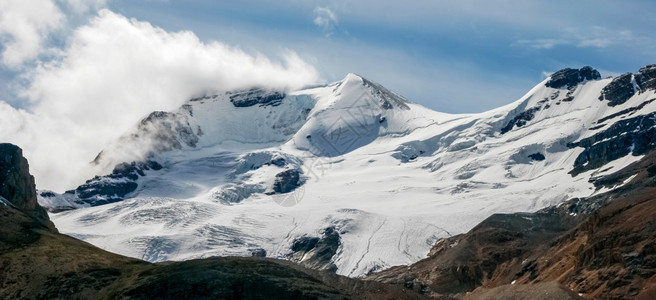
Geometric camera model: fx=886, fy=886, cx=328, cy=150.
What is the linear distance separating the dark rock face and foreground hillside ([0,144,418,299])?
15.1 meters

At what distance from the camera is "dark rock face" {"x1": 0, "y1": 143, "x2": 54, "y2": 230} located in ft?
499

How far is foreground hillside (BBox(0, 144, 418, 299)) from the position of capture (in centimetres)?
11544

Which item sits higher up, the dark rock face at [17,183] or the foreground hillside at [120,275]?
the dark rock face at [17,183]

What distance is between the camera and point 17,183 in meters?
155

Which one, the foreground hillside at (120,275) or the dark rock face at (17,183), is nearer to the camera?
the foreground hillside at (120,275)

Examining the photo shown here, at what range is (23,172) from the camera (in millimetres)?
159250

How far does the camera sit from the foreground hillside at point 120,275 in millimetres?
115438

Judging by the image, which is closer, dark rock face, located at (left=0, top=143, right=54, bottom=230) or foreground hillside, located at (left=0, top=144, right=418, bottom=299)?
foreground hillside, located at (left=0, top=144, right=418, bottom=299)

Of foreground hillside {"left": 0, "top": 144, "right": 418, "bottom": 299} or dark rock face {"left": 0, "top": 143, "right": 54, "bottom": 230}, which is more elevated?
dark rock face {"left": 0, "top": 143, "right": 54, "bottom": 230}

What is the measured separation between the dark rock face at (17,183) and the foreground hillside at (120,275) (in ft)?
49.4

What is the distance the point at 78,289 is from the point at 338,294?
34681 millimetres

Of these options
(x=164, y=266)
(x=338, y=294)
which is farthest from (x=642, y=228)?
(x=164, y=266)

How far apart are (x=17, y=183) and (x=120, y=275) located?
1701 inches

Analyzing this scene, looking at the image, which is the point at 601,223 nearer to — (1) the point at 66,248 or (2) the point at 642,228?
(2) the point at 642,228
